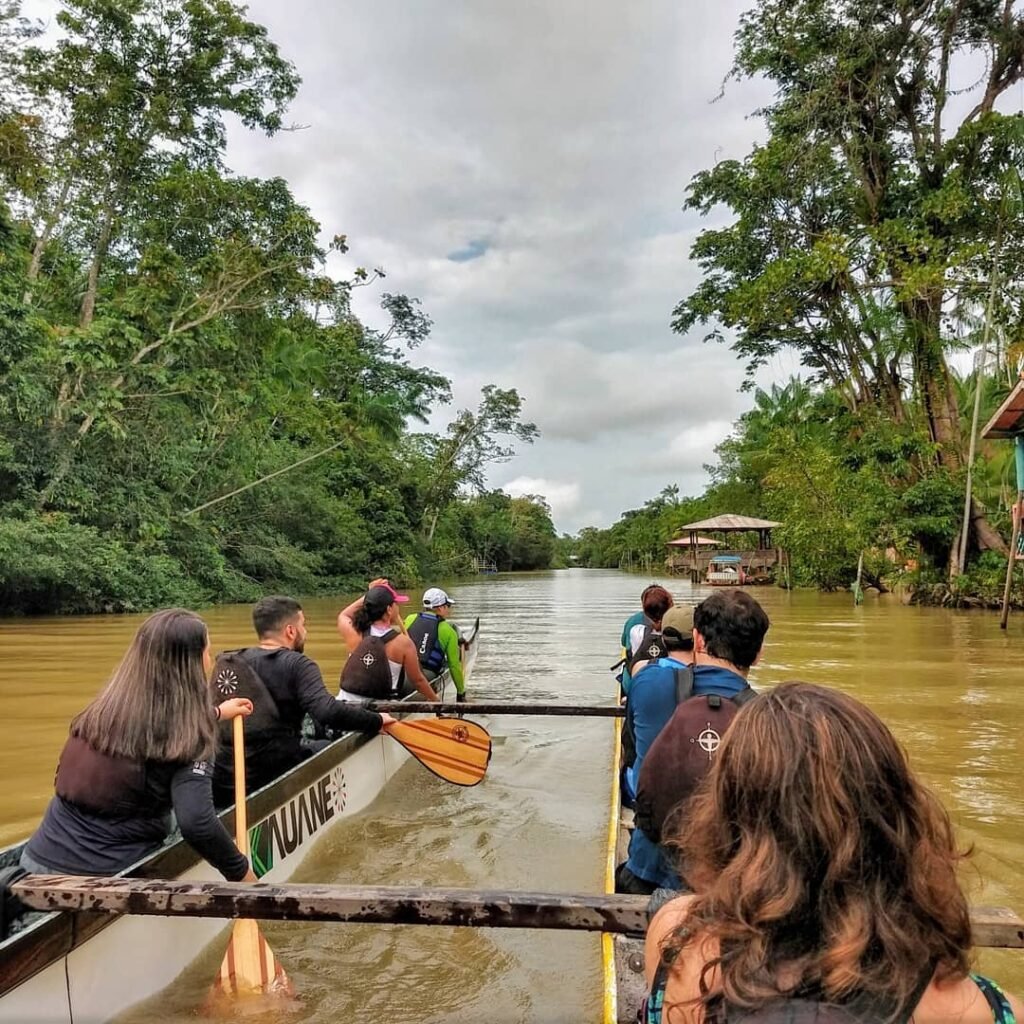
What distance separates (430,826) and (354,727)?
1307 mm

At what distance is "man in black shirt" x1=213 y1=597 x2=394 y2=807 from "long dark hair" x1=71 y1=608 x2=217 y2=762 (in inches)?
48.6

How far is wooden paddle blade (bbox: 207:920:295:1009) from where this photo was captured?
3.13 metres

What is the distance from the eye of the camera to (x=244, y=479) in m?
25.5

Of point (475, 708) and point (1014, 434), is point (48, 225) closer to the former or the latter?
point (475, 708)

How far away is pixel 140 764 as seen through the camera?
9.06 ft

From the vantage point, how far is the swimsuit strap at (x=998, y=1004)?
119 cm

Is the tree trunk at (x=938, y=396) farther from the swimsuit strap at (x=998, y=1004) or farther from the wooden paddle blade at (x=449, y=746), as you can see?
the swimsuit strap at (x=998, y=1004)

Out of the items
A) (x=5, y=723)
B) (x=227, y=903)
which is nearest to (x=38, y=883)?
(x=227, y=903)

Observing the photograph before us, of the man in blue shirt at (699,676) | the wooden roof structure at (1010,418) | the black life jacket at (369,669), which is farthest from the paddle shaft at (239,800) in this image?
the wooden roof structure at (1010,418)

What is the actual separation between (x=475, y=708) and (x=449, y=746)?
0.58 m

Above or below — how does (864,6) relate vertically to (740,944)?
above

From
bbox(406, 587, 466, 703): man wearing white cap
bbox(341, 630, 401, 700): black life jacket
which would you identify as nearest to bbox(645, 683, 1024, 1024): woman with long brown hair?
bbox(341, 630, 401, 700): black life jacket

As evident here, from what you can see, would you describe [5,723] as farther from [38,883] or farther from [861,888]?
[861,888]

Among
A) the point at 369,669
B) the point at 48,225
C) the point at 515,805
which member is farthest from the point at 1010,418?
the point at 48,225
